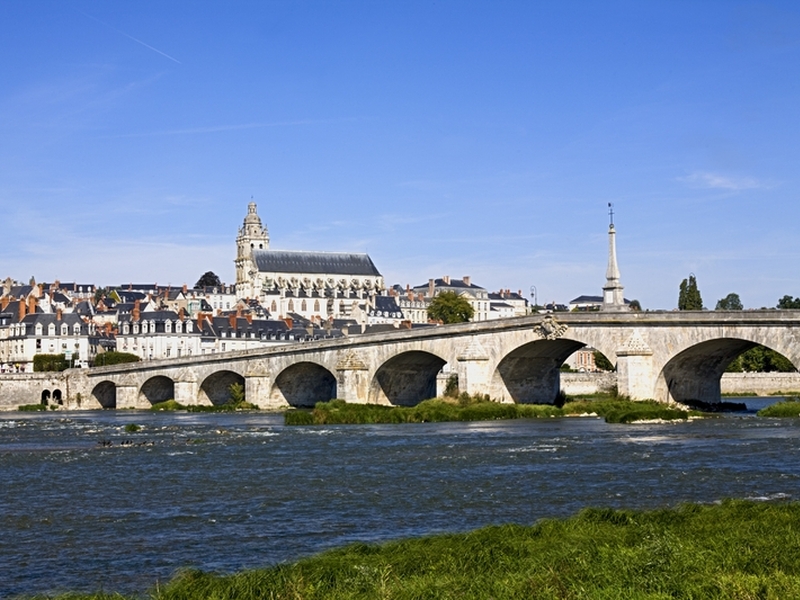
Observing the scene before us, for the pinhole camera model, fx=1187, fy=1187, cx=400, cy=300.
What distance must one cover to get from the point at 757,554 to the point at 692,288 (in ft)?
249

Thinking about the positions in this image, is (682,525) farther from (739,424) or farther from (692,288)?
(692,288)

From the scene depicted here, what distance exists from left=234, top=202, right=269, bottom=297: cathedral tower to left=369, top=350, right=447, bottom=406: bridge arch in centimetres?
10722

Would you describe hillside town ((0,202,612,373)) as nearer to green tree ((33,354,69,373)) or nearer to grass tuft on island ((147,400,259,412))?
green tree ((33,354,69,373))

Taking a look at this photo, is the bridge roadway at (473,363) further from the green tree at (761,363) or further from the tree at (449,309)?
the tree at (449,309)

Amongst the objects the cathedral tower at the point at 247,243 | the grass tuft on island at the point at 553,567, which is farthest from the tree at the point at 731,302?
the grass tuft on island at the point at 553,567

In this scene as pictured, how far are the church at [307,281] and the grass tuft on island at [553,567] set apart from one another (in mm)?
134876

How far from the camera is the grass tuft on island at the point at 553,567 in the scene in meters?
13.0

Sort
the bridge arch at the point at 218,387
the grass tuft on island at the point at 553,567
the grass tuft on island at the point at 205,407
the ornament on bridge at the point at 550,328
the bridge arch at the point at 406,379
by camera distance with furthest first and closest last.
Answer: the bridge arch at the point at 218,387, the grass tuft on island at the point at 205,407, the bridge arch at the point at 406,379, the ornament on bridge at the point at 550,328, the grass tuft on island at the point at 553,567

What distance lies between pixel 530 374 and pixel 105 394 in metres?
34.8

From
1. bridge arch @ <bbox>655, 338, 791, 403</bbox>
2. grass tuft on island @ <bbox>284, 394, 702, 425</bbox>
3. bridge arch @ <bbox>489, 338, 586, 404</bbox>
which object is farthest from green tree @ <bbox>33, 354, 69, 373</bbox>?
bridge arch @ <bbox>655, 338, 791, 403</bbox>

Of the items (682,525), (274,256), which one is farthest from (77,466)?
(274,256)

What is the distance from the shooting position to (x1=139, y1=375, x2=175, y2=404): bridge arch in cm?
7619

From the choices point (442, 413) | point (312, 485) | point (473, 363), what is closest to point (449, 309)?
point (473, 363)

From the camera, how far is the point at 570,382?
265ft
